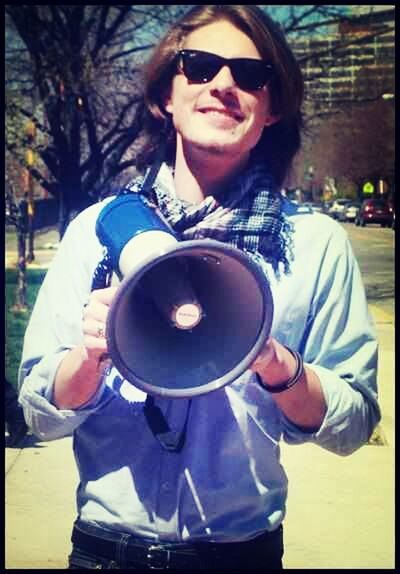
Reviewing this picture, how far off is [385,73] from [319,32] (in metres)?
4.99

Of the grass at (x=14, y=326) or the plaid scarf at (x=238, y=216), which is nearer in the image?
the plaid scarf at (x=238, y=216)

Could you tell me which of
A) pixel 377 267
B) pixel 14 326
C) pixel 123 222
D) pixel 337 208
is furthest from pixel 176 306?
pixel 337 208

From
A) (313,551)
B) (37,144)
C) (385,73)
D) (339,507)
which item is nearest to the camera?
(313,551)

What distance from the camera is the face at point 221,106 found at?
1658 millimetres

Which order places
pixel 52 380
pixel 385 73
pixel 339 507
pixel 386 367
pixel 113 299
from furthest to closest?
pixel 385 73 < pixel 386 367 < pixel 339 507 < pixel 52 380 < pixel 113 299

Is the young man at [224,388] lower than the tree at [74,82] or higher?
lower

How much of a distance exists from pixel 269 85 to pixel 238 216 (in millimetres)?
270

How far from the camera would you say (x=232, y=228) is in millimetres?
1657

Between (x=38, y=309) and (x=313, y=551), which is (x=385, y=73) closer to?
(x=313, y=551)

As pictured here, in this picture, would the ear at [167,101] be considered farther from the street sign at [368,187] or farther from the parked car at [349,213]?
the street sign at [368,187]

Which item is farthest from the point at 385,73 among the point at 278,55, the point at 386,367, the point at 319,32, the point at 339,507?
the point at 278,55

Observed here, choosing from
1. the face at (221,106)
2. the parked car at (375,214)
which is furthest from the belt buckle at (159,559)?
the parked car at (375,214)

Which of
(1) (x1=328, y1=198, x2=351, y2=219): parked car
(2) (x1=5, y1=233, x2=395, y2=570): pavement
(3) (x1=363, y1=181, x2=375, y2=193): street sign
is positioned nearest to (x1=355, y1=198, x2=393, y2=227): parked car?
(1) (x1=328, y1=198, x2=351, y2=219): parked car

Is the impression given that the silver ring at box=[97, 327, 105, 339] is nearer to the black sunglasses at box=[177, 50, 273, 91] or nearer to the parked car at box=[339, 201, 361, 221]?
the black sunglasses at box=[177, 50, 273, 91]
